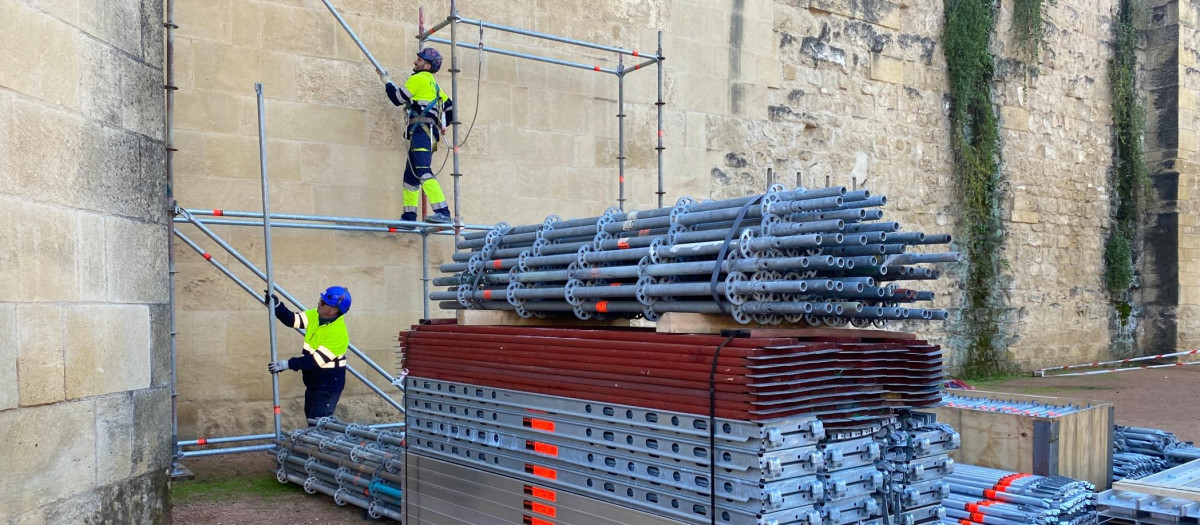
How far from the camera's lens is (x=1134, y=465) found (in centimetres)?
665

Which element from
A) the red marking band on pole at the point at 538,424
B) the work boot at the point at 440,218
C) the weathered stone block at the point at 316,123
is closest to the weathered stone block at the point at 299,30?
the weathered stone block at the point at 316,123

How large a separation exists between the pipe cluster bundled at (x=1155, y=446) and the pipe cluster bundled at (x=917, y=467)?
3884mm

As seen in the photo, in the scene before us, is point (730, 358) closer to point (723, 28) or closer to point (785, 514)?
point (785, 514)

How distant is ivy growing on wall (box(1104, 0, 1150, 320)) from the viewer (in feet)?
52.9

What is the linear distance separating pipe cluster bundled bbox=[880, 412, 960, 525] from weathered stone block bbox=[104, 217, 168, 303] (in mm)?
2977

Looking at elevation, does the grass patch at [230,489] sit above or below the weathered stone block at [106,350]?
below

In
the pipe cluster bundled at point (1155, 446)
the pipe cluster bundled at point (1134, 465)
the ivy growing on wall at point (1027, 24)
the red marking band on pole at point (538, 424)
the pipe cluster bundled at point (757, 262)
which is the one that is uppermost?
the ivy growing on wall at point (1027, 24)

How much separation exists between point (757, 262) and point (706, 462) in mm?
706

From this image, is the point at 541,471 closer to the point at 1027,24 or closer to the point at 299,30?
the point at 299,30

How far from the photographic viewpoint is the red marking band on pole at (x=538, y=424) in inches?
157

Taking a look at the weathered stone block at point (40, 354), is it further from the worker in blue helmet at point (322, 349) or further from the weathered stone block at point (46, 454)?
the worker in blue helmet at point (322, 349)

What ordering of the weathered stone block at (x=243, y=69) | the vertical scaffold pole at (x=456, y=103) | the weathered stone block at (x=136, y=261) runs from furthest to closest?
the vertical scaffold pole at (x=456, y=103)
the weathered stone block at (x=243, y=69)
the weathered stone block at (x=136, y=261)

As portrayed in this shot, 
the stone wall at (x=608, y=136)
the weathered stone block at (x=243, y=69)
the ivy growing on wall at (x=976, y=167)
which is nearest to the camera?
the weathered stone block at (x=243, y=69)

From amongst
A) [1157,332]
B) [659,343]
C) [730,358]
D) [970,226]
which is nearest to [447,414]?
[659,343]
